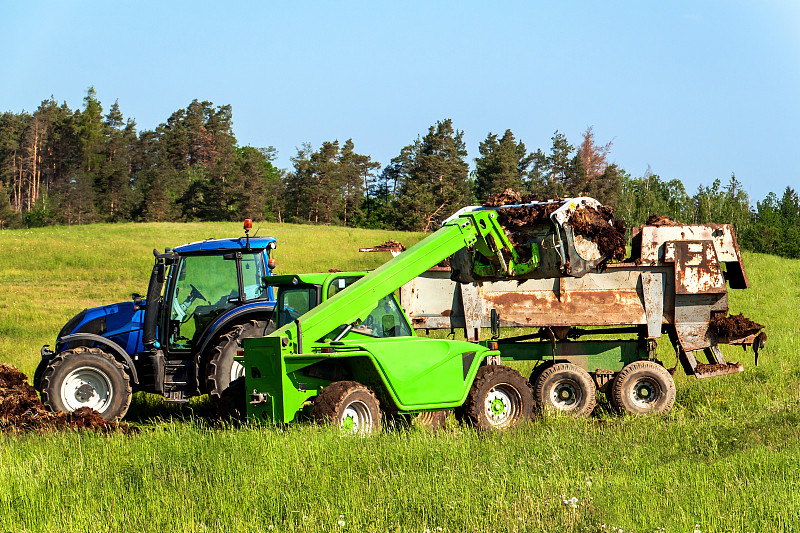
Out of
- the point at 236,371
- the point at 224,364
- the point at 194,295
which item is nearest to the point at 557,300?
the point at 236,371

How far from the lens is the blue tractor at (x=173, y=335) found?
11.0 m

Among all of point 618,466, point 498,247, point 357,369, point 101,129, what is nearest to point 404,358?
point 357,369

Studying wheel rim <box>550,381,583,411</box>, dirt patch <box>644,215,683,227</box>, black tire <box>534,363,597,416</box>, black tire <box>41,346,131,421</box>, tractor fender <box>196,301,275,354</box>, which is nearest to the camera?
black tire <box>41,346,131,421</box>

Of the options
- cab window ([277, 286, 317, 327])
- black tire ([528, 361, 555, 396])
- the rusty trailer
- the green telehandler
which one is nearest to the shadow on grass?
cab window ([277, 286, 317, 327])

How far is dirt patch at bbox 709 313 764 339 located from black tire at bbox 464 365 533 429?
162 inches

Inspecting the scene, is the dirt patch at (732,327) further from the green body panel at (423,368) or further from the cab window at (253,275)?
the cab window at (253,275)

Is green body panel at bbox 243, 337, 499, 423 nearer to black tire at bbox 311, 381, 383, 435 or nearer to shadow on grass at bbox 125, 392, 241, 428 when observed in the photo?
black tire at bbox 311, 381, 383, 435

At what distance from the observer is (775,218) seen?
77.0 m

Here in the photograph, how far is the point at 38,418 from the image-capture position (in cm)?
1026

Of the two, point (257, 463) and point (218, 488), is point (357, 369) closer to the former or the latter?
point (257, 463)

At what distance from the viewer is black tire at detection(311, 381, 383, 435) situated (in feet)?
29.4

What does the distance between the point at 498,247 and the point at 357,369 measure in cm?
264

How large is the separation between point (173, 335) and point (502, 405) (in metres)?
4.84

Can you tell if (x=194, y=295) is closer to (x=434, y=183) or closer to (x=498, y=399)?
(x=498, y=399)
